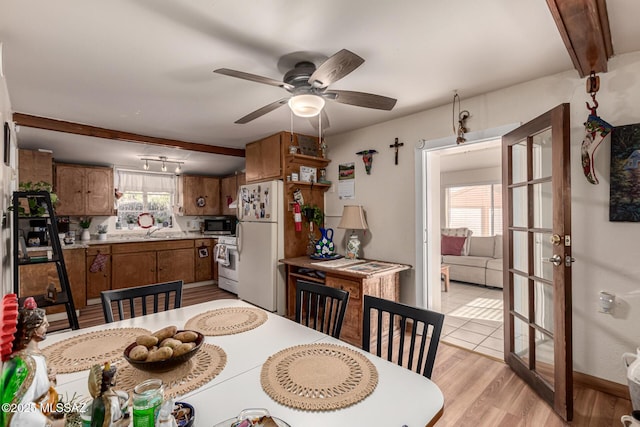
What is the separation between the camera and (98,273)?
171 inches

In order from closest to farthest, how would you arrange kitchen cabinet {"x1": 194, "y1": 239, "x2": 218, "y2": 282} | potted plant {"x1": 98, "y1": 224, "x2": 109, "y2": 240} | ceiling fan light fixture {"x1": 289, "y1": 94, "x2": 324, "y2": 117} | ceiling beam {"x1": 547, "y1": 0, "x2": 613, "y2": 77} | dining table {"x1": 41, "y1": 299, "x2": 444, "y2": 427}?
dining table {"x1": 41, "y1": 299, "x2": 444, "y2": 427} < ceiling beam {"x1": 547, "y1": 0, "x2": 613, "y2": 77} < ceiling fan light fixture {"x1": 289, "y1": 94, "x2": 324, "y2": 117} < potted plant {"x1": 98, "y1": 224, "x2": 109, "y2": 240} < kitchen cabinet {"x1": 194, "y1": 239, "x2": 218, "y2": 282}

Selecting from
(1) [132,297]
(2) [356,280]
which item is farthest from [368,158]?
(1) [132,297]

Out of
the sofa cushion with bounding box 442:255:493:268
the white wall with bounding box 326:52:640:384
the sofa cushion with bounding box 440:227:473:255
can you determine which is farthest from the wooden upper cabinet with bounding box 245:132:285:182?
the sofa cushion with bounding box 440:227:473:255

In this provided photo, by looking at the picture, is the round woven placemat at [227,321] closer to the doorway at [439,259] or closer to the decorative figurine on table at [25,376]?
the decorative figurine on table at [25,376]

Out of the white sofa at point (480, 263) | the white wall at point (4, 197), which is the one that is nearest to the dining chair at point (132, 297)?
the white wall at point (4, 197)

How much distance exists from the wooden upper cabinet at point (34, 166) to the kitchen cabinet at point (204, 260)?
217cm

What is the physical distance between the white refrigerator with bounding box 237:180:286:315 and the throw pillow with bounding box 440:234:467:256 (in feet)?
11.3

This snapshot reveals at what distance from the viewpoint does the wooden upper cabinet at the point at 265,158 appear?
145 inches

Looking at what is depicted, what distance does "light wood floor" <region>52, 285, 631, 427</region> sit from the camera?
1826 millimetres

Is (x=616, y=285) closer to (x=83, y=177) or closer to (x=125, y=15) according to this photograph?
(x=125, y=15)

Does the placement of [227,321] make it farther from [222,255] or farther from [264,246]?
[222,255]

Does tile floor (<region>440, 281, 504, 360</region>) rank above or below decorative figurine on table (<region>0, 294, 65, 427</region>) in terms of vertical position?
below

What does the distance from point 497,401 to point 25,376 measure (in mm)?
2425

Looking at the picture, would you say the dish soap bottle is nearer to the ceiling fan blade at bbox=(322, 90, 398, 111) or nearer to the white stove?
the ceiling fan blade at bbox=(322, 90, 398, 111)
